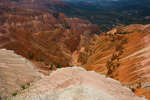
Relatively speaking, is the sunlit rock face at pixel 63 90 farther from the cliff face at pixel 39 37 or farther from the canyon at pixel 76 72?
the cliff face at pixel 39 37

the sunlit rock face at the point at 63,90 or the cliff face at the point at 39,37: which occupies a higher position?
the sunlit rock face at the point at 63,90

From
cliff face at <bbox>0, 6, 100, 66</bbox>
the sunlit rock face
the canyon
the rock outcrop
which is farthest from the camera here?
cliff face at <bbox>0, 6, 100, 66</bbox>

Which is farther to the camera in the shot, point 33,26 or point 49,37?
point 33,26

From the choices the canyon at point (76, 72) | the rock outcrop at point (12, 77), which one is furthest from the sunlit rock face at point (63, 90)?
the rock outcrop at point (12, 77)

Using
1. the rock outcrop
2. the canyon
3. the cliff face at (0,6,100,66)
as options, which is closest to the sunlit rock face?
the canyon

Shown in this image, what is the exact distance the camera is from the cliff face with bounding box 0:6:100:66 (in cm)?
4089

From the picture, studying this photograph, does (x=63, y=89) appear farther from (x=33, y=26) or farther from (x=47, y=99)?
(x=33, y=26)

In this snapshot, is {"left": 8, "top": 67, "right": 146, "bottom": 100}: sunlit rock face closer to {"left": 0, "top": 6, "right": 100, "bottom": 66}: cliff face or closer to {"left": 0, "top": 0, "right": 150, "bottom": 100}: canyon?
{"left": 0, "top": 0, "right": 150, "bottom": 100}: canyon

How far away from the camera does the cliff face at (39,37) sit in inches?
1610

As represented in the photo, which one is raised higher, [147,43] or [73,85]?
[147,43]

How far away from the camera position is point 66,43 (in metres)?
92.3

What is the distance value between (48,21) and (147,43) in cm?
10884

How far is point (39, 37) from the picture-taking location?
237 feet

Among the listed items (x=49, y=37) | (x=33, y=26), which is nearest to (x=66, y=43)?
(x=49, y=37)
